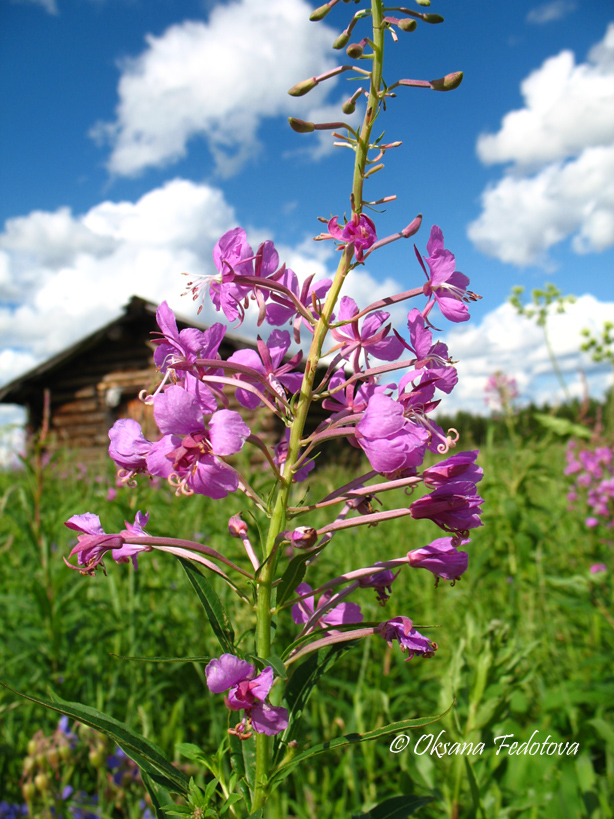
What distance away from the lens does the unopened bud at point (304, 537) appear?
41.8 inches

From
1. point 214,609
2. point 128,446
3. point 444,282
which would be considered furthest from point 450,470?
point 128,446

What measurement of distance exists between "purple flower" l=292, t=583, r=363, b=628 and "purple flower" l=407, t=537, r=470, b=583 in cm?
23

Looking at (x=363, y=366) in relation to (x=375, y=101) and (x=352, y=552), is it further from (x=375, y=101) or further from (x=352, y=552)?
(x=352, y=552)

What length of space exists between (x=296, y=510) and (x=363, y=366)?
1.36 feet

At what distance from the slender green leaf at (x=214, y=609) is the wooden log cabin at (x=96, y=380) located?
1422cm

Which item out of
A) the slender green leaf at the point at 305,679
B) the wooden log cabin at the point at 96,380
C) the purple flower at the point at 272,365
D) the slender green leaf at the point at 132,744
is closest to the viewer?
the slender green leaf at the point at 132,744

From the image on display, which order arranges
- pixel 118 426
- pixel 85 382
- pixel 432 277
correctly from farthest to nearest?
pixel 85 382, pixel 432 277, pixel 118 426

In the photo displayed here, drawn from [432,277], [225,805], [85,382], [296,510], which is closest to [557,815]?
[225,805]

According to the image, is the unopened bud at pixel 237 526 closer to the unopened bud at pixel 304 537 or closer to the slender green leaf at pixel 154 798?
the unopened bud at pixel 304 537

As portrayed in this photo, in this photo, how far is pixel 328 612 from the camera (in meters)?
1.30

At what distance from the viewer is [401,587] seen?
4.59 m

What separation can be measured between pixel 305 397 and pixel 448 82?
82 centimetres

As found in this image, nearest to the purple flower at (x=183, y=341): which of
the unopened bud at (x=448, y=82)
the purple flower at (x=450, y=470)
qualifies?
the purple flower at (x=450, y=470)

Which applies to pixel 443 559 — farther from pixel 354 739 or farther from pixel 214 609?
pixel 214 609
